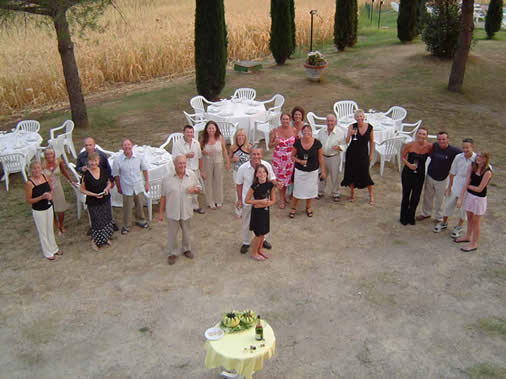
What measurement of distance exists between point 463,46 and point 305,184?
29.2 ft

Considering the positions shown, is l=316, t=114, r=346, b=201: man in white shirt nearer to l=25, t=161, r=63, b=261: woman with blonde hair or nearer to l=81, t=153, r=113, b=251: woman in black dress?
l=81, t=153, r=113, b=251: woman in black dress

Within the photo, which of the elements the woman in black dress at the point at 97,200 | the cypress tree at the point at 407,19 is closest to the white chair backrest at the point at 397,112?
the woman in black dress at the point at 97,200

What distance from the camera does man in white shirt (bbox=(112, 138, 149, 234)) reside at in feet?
24.9

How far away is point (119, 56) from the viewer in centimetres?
1823

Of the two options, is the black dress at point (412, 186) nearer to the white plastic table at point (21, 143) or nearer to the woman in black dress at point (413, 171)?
the woman in black dress at point (413, 171)

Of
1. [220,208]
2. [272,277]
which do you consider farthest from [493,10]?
[272,277]

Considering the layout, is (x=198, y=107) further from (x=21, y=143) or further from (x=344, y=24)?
(x=344, y=24)

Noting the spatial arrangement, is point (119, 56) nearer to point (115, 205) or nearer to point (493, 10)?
point (115, 205)

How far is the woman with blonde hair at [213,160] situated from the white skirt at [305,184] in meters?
1.18

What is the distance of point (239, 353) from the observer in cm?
441

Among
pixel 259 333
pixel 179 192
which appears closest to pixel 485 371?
pixel 259 333

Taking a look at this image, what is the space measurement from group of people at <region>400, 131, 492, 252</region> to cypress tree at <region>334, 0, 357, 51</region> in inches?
525

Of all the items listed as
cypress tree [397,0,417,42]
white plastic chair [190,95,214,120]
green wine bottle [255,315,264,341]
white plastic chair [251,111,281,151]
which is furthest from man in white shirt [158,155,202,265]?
cypress tree [397,0,417,42]

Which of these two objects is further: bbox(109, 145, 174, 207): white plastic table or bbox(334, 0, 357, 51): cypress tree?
bbox(334, 0, 357, 51): cypress tree
